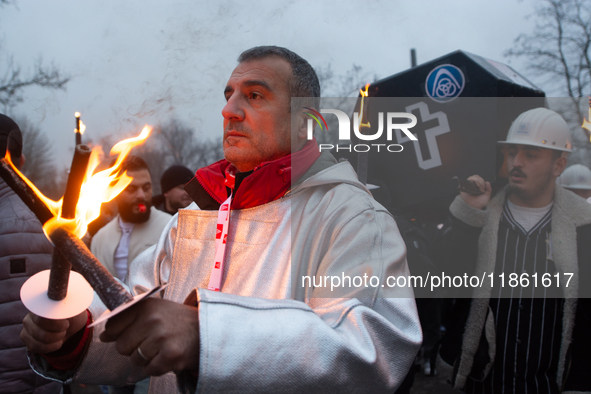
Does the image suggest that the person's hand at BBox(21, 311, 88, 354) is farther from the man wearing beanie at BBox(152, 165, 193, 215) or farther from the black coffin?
the man wearing beanie at BBox(152, 165, 193, 215)

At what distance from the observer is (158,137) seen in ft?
17.4

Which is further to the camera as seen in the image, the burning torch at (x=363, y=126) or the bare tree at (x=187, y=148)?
the bare tree at (x=187, y=148)

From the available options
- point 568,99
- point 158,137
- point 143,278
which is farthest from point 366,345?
point 158,137

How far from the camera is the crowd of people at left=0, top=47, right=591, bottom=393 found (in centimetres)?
96

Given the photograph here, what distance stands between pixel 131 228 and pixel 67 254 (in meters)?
3.03

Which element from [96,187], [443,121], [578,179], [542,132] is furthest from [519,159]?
[96,187]

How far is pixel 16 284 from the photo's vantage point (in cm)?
221

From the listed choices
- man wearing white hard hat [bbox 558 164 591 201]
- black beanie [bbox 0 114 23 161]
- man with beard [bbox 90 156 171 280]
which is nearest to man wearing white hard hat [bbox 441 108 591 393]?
man wearing white hard hat [bbox 558 164 591 201]

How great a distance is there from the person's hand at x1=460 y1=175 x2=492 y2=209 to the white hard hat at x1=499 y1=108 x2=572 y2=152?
0.31 metres

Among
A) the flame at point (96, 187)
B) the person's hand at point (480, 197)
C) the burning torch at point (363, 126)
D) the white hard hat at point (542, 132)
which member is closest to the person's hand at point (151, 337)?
the flame at point (96, 187)

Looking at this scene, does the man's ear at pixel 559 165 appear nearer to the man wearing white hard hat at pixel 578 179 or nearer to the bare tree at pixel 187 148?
the man wearing white hard hat at pixel 578 179

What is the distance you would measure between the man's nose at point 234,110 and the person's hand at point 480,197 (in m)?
1.77

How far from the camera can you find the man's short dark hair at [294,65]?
1.85m

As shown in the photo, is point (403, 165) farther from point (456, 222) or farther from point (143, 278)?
point (143, 278)
